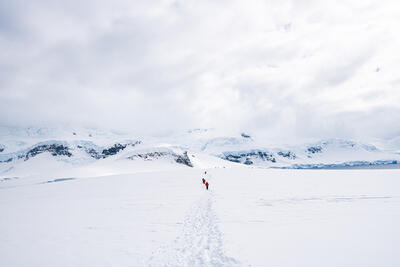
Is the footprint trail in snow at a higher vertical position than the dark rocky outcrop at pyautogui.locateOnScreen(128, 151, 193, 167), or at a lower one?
lower

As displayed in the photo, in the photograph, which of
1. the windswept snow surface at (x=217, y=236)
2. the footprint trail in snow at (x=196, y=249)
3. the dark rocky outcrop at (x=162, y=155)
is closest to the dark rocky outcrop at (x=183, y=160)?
the dark rocky outcrop at (x=162, y=155)

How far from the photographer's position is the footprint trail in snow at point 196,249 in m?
8.30

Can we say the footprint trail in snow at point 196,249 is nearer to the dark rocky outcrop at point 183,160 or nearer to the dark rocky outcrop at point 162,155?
the dark rocky outcrop at point 183,160

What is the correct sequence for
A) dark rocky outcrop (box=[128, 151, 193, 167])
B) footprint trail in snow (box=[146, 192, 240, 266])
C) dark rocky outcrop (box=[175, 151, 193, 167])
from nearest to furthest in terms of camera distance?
footprint trail in snow (box=[146, 192, 240, 266]) → dark rocky outcrop (box=[128, 151, 193, 167]) → dark rocky outcrop (box=[175, 151, 193, 167])

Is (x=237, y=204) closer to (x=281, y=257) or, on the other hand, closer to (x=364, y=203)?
(x=364, y=203)

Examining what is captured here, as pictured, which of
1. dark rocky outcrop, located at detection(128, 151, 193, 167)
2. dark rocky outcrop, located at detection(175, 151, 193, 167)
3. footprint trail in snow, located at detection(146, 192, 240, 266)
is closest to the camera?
footprint trail in snow, located at detection(146, 192, 240, 266)

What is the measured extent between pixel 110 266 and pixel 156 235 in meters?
3.60

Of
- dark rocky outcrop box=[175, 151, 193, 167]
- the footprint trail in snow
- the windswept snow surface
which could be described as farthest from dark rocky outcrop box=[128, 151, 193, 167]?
the footprint trail in snow

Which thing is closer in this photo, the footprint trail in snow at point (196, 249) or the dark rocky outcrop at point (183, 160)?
the footprint trail in snow at point (196, 249)

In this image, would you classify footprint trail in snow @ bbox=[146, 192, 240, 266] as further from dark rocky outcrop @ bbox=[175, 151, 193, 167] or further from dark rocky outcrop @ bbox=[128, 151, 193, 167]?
dark rocky outcrop @ bbox=[128, 151, 193, 167]

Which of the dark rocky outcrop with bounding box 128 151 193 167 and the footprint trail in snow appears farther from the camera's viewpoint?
the dark rocky outcrop with bounding box 128 151 193 167

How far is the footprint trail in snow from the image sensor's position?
327 inches

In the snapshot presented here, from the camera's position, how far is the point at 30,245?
36.5ft

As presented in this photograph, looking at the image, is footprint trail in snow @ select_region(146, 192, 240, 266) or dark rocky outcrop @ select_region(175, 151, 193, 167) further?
dark rocky outcrop @ select_region(175, 151, 193, 167)
